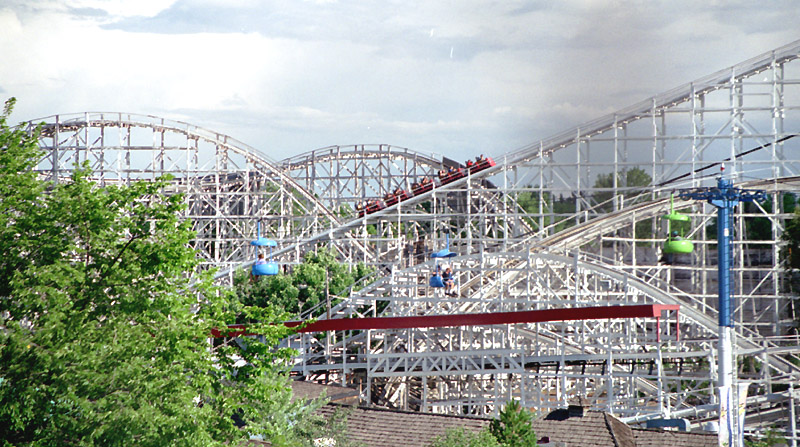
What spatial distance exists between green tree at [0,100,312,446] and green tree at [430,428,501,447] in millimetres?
2339

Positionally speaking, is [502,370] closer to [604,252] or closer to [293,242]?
[293,242]

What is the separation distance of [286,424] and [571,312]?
27.0 ft

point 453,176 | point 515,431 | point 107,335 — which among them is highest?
point 453,176

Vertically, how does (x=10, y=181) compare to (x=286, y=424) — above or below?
above

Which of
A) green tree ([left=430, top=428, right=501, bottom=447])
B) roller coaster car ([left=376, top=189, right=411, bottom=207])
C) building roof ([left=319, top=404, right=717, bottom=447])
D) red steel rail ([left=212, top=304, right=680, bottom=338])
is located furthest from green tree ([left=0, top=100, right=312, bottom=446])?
roller coaster car ([left=376, top=189, right=411, bottom=207])

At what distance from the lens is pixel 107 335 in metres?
13.8

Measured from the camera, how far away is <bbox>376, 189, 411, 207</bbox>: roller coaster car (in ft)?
114

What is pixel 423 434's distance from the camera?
17.1 meters

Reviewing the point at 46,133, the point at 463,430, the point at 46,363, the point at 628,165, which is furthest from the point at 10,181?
the point at 46,133

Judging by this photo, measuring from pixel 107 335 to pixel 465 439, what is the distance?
5472mm

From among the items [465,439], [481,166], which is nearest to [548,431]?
[465,439]

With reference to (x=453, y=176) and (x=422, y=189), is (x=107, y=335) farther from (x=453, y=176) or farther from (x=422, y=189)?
(x=453, y=176)

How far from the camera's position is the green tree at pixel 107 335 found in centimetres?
1334

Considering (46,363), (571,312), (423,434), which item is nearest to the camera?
(46,363)
